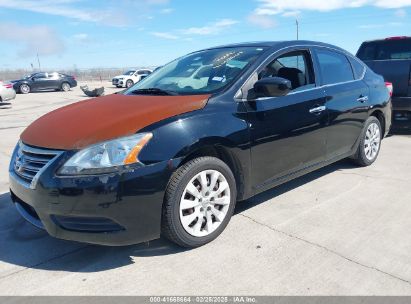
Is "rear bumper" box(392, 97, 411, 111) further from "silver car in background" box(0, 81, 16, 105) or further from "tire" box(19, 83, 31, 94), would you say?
"tire" box(19, 83, 31, 94)

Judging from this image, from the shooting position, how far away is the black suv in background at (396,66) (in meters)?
6.84

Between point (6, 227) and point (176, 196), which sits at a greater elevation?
point (176, 196)

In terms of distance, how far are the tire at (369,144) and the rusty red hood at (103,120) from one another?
8.99ft

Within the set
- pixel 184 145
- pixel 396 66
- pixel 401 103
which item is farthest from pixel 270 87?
pixel 396 66

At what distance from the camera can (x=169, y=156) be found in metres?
2.89

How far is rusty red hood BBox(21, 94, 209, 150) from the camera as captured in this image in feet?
9.36

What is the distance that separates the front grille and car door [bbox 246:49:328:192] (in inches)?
66.7

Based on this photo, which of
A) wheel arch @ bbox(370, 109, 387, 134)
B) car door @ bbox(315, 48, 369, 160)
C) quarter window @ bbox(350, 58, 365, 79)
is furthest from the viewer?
wheel arch @ bbox(370, 109, 387, 134)

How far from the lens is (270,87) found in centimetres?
338

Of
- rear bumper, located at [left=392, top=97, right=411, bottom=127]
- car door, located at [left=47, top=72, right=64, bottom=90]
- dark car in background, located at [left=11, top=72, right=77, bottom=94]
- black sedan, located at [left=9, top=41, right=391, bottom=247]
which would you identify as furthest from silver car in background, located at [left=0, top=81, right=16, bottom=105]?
rear bumper, located at [left=392, top=97, right=411, bottom=127]

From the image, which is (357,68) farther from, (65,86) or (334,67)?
(65,86)

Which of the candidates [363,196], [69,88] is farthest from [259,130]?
[69,88]

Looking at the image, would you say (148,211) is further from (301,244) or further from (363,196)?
(363,196)

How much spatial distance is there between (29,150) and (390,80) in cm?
627
